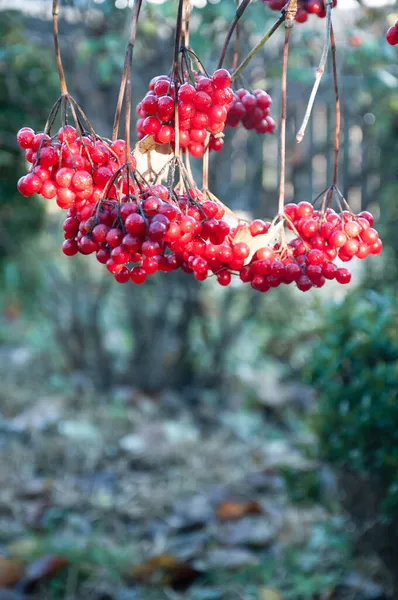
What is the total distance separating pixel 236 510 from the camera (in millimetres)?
2701

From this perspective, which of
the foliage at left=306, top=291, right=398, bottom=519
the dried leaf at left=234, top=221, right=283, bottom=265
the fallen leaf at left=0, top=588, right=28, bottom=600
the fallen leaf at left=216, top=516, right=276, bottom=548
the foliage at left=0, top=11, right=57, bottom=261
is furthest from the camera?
the foliage at left=0, top=11, right=57, bottom=261

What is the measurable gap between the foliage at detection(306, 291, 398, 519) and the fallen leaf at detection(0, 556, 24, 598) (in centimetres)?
107

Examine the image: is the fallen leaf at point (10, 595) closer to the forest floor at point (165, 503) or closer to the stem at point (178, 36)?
the forest floor at point (165, 503)

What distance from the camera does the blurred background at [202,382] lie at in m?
2.11

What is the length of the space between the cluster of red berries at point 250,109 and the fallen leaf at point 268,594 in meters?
1.58

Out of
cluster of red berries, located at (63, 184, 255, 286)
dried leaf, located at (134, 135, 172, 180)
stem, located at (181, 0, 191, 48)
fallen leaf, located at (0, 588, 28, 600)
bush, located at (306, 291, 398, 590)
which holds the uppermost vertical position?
stem, located at (181, 0, 191, 48)

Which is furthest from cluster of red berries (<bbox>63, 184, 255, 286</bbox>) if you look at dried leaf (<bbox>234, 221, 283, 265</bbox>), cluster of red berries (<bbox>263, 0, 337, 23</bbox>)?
cluster of red berries (<bbox>263, 0, 337, 23</bbox>)

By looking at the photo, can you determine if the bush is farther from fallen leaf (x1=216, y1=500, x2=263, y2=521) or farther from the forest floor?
fallen leaf (x1=216, y1=500, x2=263, y2=521)

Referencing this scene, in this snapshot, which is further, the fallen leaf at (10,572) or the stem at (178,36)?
the fallen leaf at (10,572)

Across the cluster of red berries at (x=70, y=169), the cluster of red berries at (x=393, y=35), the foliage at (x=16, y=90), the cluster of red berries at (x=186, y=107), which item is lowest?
the cluster of red berries at (x=70, y=169)

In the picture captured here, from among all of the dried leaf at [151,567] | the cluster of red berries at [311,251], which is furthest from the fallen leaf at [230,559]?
the cluster of red berries at [311,251]

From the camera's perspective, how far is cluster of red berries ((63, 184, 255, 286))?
69 centimetres

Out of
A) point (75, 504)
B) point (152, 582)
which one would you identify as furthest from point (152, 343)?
point (152, 582)

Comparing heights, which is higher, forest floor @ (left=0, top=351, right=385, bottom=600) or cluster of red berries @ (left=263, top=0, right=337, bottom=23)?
cluster of red berries @ (left=263, top=0, right=337, bottom=23)
